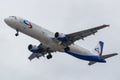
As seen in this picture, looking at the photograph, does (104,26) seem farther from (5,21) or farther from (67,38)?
(5,21)

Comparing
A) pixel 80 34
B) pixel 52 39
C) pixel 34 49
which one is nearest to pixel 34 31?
pixel 52 39

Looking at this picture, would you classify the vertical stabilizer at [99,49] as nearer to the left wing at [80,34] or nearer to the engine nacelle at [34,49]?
the left wing at [80,34]

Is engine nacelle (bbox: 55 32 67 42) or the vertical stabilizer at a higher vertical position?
the vertical stabilizer

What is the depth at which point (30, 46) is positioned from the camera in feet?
260

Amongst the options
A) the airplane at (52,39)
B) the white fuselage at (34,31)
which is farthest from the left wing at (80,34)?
the white fuselage at (34,31)

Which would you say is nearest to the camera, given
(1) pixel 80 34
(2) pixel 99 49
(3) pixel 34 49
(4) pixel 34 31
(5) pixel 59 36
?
(4) pixel 34 31

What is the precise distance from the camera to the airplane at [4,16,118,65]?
71750 millimetres

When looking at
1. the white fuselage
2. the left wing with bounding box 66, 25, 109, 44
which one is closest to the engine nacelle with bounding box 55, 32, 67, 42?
the white fuselage

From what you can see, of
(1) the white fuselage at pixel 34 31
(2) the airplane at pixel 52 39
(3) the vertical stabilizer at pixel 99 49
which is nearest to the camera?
(1) the white fuselage at pixel 34 31

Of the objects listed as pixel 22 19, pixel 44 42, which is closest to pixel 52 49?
pixel 44 42

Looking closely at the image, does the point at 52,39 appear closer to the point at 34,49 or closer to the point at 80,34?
the point at 80,34

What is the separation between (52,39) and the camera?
73938 millimetres

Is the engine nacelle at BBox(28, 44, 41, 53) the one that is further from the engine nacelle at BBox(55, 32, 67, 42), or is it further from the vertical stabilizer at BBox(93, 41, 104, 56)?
the vertical stabilizer at BBox(93, 41, 104, 56)

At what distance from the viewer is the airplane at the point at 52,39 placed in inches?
2825
